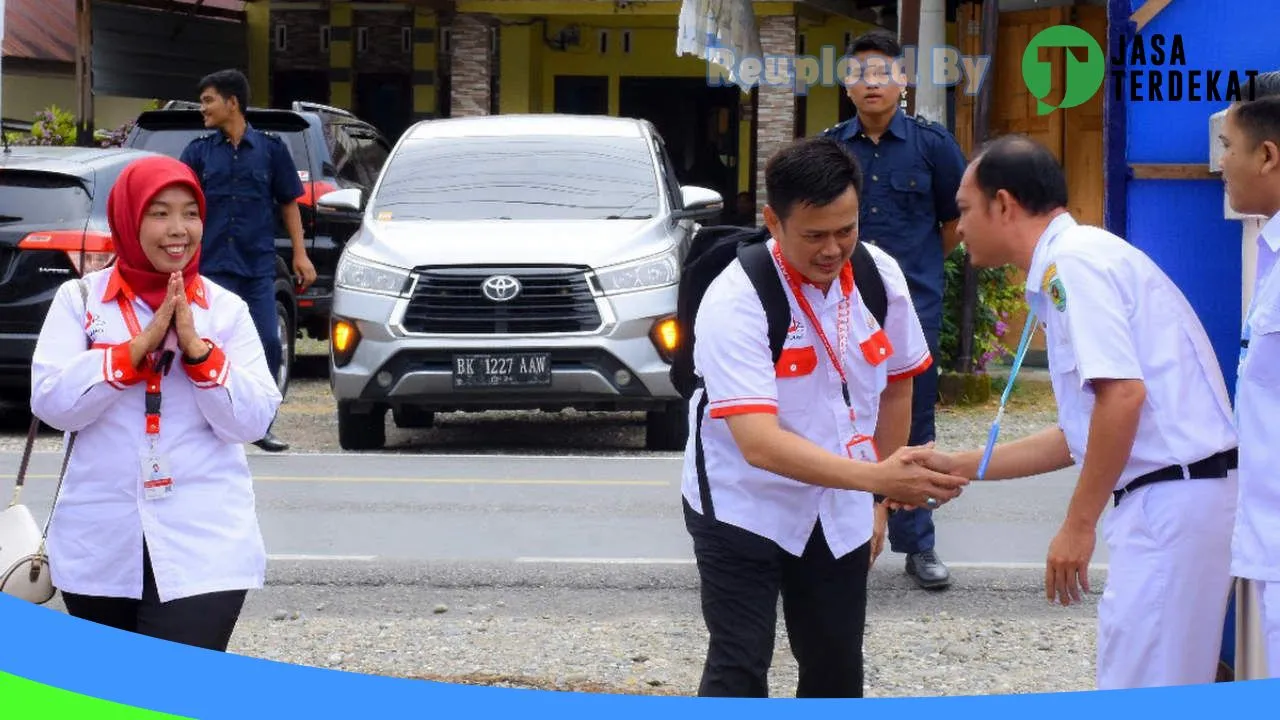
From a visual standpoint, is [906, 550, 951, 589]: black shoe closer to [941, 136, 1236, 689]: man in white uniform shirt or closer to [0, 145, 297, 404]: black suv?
[941, 136, 1236, 689]: man in white uniform shirt

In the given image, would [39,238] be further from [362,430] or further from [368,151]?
[368,151]

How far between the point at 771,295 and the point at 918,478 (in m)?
0.49

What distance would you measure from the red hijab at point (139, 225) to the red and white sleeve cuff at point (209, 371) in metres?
0.20

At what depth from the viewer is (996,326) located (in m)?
13.4

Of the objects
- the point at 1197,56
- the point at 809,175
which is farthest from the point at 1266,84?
the point at 809,175

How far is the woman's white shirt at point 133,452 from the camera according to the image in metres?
4.05

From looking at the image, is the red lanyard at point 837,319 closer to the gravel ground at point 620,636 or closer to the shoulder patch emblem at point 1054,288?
the shoulder patch emblem at point 1054,288

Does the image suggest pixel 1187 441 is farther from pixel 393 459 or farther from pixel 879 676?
pixel 393 459

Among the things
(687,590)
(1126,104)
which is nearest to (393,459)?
(687,590)

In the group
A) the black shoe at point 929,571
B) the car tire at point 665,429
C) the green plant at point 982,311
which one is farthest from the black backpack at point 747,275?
the green plant at point 982,311

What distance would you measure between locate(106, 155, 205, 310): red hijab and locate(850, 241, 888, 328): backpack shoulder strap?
1.43 meters

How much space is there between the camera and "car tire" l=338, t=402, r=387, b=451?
35.9 feet

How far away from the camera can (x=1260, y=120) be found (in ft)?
12.2

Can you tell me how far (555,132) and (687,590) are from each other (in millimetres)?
5153
